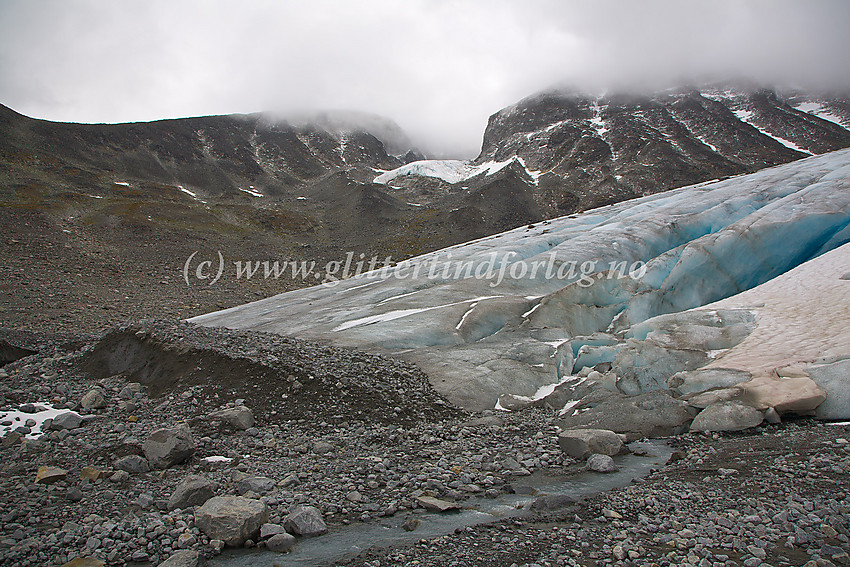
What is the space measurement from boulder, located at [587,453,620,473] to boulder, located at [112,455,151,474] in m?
8.28

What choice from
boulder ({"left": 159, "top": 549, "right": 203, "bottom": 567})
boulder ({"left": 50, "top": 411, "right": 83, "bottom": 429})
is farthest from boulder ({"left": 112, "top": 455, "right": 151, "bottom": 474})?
boulder ({"left": 159, "top": 549, "right": 203, "bottom": 567})

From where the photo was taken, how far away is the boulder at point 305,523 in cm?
665

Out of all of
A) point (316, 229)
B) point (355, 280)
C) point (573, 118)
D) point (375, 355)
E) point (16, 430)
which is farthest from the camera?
point (573, 118)

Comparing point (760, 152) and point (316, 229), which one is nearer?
point (316, 229)

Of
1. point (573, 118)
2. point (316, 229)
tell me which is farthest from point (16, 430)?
point (573, 118)

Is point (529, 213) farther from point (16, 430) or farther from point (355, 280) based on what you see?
point (16, 430)

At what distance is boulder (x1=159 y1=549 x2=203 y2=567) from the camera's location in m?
5.59

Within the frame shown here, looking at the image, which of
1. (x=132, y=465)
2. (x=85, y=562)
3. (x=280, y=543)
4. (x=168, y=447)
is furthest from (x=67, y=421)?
(x=280, y=543)

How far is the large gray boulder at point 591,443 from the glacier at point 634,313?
1.48m

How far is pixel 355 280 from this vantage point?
29141 mm

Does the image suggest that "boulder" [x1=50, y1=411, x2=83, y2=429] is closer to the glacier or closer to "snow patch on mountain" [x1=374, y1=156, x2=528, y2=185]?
the glacier

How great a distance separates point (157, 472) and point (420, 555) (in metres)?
5.33

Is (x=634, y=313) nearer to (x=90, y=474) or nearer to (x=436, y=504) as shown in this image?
(x=436, y=504)

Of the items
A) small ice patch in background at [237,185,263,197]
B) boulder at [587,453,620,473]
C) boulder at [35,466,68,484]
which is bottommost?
boulder at [587,453,620,473]
